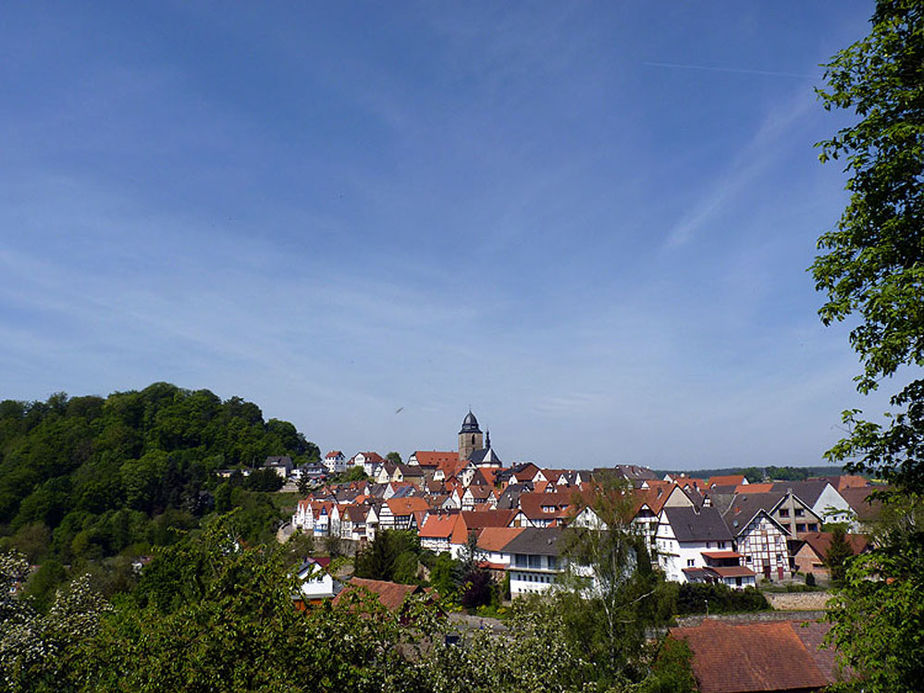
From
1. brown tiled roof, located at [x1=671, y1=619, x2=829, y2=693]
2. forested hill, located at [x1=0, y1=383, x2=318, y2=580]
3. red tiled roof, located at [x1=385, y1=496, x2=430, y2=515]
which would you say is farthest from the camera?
forested hill, located at [x1=0, y1=383, x2=318, y2=580]

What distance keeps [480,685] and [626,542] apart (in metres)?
21.2

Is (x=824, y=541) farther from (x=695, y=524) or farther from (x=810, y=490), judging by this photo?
(x=810, y=490)

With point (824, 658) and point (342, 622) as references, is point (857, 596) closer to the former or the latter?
point (342, 622)

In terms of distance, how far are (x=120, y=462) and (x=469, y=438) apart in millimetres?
81626

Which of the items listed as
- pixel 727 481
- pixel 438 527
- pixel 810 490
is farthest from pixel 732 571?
pixel 727 481

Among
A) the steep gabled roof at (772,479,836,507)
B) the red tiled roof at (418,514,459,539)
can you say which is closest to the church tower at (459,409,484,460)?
the red tiled roof at (418,514,459,539)

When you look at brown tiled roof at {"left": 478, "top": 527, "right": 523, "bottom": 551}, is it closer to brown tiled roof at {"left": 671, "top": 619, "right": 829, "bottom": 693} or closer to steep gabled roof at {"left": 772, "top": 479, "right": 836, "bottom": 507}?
steep gabled roof at {"left": 772, "top": 479, "right": 836, "bottom": 507}

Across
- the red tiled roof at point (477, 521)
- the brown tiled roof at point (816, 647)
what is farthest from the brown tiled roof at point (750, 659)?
the red tiled roof at point (477, 521)

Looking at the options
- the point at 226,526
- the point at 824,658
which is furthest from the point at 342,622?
the point at 824,658

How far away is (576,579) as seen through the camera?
2906 centimetres

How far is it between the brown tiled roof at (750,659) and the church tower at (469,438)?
129 metres

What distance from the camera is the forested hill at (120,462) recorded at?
11094cm

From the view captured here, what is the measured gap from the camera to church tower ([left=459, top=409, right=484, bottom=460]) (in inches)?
6334

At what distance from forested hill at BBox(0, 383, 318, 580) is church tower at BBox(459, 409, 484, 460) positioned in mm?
43442
